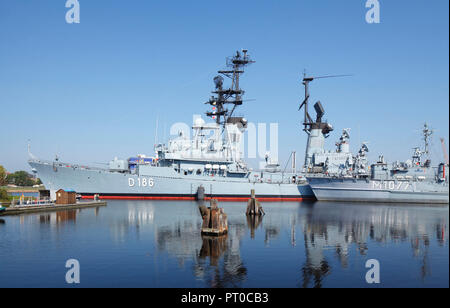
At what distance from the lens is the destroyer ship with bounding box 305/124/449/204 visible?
48906 mm

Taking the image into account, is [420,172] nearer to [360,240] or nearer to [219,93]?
[219,93]

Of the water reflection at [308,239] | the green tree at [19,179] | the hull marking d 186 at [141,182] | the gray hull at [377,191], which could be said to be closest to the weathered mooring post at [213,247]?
the water reflection at [308,239]

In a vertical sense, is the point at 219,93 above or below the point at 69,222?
above

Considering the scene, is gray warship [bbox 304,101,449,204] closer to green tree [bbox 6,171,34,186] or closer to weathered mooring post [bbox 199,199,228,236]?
weathered mooring post [bbox 199,199,228,236]

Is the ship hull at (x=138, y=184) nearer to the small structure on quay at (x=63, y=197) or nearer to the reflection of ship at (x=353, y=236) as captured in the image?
the small structure on quay at (x=63, y=197)

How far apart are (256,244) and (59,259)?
32.2 feet

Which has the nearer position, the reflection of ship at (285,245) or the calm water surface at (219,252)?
the calm water surface at (219,252)

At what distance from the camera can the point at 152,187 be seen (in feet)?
158

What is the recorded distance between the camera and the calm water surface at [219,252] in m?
13.2

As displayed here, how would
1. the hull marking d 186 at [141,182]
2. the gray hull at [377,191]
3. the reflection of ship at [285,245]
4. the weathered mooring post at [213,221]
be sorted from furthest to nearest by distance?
the gray hull at [377,191], the hull marking d 186 at [141,182], the weathered mooring post at [213,221], the reflection of ship at [285,245]

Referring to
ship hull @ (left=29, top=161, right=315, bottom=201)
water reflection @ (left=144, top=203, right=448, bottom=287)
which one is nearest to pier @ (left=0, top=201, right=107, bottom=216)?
ship hull @ (left=29, top=161, right=315, bottom=201)

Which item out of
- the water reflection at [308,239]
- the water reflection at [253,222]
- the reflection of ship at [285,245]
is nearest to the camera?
the reflection of ship at [285,245]
